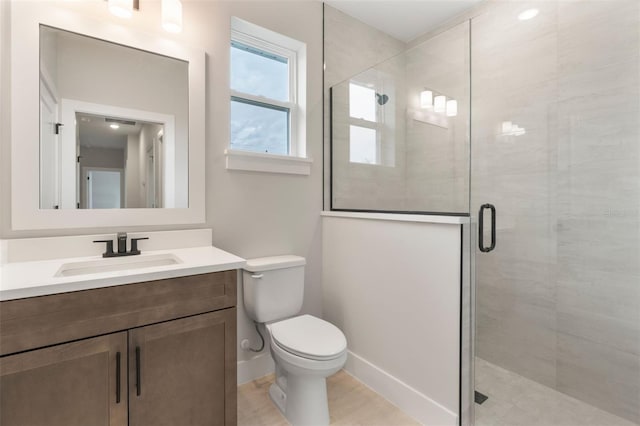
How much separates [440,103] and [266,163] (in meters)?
1.23

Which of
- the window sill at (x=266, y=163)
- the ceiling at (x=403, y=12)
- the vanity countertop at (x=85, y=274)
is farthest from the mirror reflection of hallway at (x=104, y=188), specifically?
the ceiling at (x=403, y=12)

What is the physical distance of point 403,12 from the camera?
236 centimetres

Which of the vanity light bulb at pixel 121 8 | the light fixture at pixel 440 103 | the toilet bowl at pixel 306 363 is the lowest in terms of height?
the toilet bowl at pixel 306 363

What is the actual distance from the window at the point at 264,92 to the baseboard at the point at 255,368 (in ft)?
4.42

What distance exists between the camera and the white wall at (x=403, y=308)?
1472 mm

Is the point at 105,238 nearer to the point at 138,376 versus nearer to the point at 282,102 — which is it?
the point at 138,376

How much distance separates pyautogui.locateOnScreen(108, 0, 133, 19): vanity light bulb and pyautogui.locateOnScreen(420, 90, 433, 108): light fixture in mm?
1773

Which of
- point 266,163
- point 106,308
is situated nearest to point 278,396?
point 106,308

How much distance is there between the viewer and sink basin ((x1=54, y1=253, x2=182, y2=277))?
1.31 metres

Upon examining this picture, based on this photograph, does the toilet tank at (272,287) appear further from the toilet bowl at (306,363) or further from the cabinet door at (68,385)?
the cabinet door at (68,385)

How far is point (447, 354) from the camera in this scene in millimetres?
1472

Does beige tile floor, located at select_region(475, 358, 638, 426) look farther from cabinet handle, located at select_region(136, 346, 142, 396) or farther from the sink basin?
the sink basin

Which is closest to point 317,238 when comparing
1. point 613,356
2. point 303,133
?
point 303,133

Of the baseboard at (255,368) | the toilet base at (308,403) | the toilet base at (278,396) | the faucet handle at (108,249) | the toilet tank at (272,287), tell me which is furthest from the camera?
the baseboard at (255,368)
